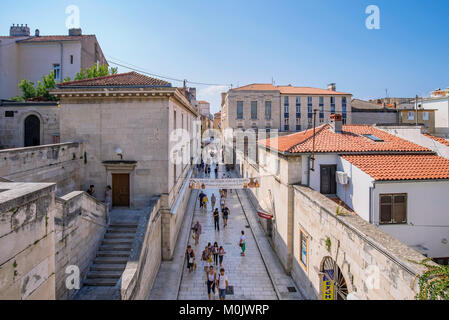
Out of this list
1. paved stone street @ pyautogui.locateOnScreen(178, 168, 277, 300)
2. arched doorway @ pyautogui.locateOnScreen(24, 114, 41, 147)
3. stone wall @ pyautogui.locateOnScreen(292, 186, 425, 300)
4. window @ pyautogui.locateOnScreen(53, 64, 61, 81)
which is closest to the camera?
stone wall @ pyautogui.locateOnScreen(292, 186, 425, 300)

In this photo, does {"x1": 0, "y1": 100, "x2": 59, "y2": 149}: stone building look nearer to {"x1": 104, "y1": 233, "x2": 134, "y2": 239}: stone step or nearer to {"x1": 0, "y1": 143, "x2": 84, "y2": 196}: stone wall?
{"x1": 0, "y1": 143, "x2": 84, "y2": 196}: stone wall

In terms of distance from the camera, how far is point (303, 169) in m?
13.7

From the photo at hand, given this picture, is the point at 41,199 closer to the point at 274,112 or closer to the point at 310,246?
the point at 310,246

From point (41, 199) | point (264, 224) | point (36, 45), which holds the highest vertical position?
point (36, 45)

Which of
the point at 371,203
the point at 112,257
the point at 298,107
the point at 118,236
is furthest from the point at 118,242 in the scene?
the point at 298,107

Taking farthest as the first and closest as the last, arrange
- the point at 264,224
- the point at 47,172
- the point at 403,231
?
1. the point at 264,224
2. the point at 47,172
3. the point at 403,231

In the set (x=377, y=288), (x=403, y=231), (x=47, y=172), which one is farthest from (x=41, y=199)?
(x=403, y=231)

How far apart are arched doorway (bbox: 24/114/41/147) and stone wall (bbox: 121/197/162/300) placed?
38.1ft

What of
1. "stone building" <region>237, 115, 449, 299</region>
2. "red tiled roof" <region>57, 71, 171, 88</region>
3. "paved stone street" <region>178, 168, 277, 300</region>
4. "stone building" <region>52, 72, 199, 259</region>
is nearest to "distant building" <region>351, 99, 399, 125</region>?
"stone building" <region>237, 115, 449, 299</region>

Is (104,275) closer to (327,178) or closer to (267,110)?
(327,178)

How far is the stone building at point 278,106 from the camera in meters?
47.2

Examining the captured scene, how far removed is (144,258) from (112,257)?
6.40ft

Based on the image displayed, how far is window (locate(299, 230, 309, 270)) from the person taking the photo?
11.9 metres
